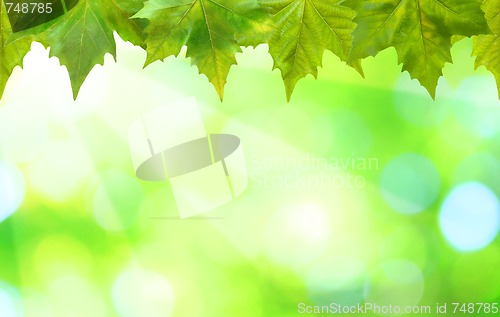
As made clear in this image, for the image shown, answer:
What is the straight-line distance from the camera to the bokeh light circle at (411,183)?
1.91 meters

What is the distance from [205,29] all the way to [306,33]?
25 mm

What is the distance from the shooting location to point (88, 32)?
14cm

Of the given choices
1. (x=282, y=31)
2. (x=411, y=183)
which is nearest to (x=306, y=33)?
(x=282, y=31)

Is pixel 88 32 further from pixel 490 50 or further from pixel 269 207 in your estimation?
pixel 269 207

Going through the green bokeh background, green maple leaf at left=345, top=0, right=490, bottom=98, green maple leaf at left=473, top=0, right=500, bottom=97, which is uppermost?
green maple leaf at left=345, top=0, right=490, bottom=98

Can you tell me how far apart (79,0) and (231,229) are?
1.95 metres

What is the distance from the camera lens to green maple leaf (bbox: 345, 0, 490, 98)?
123mm

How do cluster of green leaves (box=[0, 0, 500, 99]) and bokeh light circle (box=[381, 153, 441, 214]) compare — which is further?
bokeh light circle (box=[381, 153, 441, 214])

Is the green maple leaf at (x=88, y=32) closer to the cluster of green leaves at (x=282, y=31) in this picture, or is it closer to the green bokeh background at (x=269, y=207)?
the cluster of green leaves at (x=282, y=31)

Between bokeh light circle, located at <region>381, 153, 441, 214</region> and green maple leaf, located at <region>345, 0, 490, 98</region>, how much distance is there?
1.86m

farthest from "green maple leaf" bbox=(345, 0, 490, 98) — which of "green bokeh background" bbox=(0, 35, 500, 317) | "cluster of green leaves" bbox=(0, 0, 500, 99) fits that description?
"green bokeh background" bbox=(0, 35, 500, 317)

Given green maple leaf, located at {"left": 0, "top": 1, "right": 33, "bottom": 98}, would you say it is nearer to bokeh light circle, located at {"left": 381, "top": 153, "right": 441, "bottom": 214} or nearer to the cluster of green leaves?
the cluster of green leaves

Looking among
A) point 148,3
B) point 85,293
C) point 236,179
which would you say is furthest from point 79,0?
point 85,293

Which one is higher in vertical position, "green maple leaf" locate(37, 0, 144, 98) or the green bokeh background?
"green maple leaf" locate(37, 0, 144, 98)
